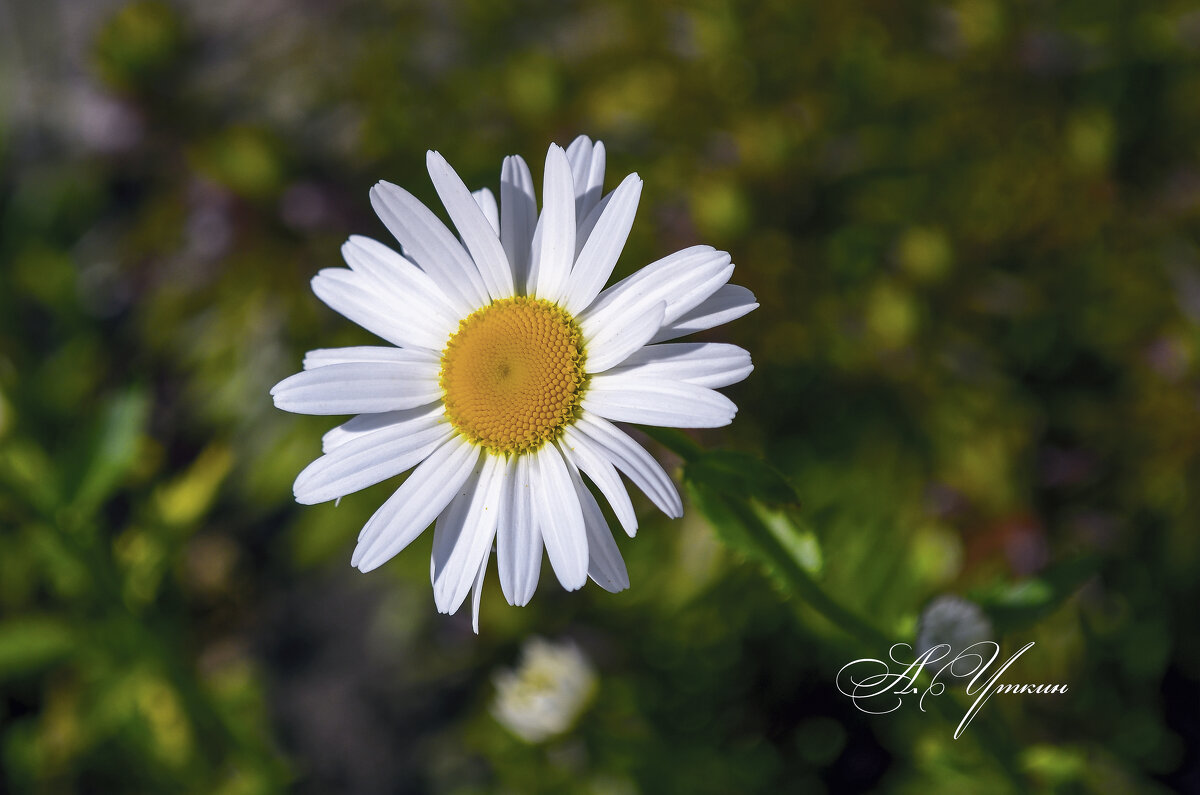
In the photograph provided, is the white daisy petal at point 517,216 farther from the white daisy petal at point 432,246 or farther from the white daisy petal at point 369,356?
the white daisy petal at point 369,356

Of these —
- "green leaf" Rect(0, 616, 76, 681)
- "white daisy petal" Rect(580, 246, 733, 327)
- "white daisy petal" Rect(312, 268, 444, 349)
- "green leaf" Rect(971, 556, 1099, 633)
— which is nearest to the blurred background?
"green leaf" Rect(0, 616, 76, 681)

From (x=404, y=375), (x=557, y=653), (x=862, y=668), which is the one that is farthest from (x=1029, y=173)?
(x=404, y=375)

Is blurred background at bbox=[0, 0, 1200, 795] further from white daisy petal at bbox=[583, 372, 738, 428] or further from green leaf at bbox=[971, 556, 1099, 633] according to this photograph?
white daisy petal at bbox=[583, 372, 738, 428]

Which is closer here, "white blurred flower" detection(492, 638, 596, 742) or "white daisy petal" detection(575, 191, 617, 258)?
"white daisy petal" detection(575, 191, 617, 258)

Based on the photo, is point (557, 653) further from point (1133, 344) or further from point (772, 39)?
point (772, 39)

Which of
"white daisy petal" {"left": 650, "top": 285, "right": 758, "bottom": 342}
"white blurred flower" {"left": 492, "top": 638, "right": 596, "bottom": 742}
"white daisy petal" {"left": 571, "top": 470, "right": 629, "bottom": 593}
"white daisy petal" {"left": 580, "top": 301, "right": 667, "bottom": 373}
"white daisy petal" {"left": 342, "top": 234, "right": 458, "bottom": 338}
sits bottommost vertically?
"white blurred flower" {"left": 492, "top": 638, "right": 596, "bottom": 742}

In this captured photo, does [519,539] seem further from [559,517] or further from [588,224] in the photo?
[588,224]
